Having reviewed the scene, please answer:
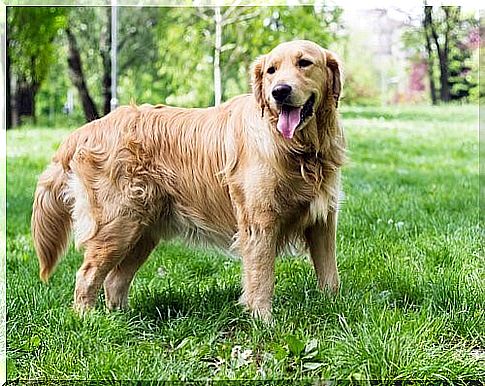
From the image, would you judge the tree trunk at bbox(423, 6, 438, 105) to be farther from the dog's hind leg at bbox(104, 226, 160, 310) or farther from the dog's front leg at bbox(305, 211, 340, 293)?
the dog's hind leg at bbox(104, 226, 160, 310)

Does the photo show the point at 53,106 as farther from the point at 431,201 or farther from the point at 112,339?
the point at 112,339

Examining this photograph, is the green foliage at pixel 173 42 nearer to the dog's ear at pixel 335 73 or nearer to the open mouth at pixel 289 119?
the dog's ear at pixel 335 73

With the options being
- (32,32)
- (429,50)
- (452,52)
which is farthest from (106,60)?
(452,52)

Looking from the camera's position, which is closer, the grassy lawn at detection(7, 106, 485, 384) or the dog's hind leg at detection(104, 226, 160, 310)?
the grassy lawn at detection(7, 106, 485, 384)

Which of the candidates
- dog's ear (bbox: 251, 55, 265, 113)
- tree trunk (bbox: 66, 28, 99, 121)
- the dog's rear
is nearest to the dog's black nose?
dog's ear (bbox: 251, 55, 265, 113)

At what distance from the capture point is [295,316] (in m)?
3.57

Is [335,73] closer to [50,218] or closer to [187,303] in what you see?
[187,303]

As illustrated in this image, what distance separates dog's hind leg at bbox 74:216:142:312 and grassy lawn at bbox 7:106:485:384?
0.13 metres

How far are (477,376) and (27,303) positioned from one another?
259 cm

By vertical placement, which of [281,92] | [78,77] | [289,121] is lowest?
[78,77]

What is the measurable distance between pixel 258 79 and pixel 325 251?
1099mm

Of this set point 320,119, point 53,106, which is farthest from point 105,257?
point 53,106

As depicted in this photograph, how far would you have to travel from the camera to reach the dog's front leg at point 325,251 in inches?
153

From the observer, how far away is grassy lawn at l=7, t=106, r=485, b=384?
119 inches
